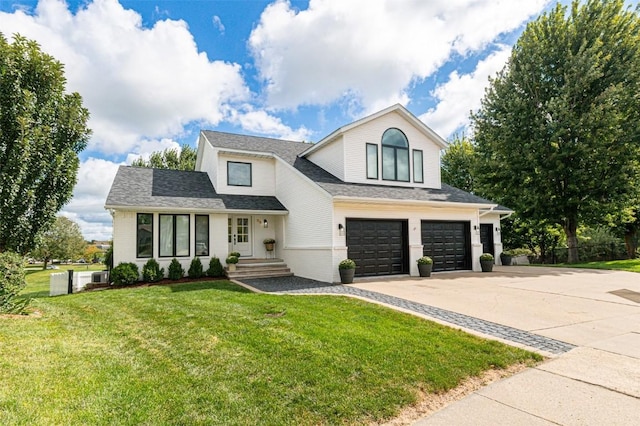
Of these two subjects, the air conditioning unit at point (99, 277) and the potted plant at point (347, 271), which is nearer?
the potted plant at point (347, 271)

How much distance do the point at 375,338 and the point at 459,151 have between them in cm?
2894

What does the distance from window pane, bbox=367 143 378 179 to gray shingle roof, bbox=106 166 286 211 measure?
433 cm

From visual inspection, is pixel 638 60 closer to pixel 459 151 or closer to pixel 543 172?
pixel 543 172

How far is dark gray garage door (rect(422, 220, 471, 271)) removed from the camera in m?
14.5

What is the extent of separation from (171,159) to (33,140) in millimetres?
25869

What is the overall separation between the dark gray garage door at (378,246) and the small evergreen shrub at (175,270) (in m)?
6.88

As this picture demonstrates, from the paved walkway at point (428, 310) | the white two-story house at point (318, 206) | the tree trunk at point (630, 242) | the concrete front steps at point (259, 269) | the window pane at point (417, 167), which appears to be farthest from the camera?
the tree trunk at point (630, 242)

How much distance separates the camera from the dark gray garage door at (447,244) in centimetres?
1453

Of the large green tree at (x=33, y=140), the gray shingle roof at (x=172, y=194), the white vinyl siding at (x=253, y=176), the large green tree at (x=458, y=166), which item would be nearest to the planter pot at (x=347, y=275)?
the gray shingle roof at (x=172, y=194)

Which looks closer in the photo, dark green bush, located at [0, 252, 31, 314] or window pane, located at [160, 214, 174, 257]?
dark green bush, located at [0, 252, 31, 314]

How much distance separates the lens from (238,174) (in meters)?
→ 17.0

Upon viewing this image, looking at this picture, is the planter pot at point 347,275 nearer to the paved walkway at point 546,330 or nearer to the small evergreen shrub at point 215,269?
the paved walkway at point 546,330

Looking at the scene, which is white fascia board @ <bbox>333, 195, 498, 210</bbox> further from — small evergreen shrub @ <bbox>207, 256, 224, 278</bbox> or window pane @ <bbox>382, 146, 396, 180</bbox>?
small evergreen shrub @ <bbox>207, 256, 224, 278</bbox>

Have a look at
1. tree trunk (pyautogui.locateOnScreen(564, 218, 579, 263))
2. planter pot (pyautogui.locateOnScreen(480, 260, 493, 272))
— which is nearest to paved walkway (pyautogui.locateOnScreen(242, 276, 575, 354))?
planter pot (pyautogui.locateOnScreen(480, 260, 493, 272))
